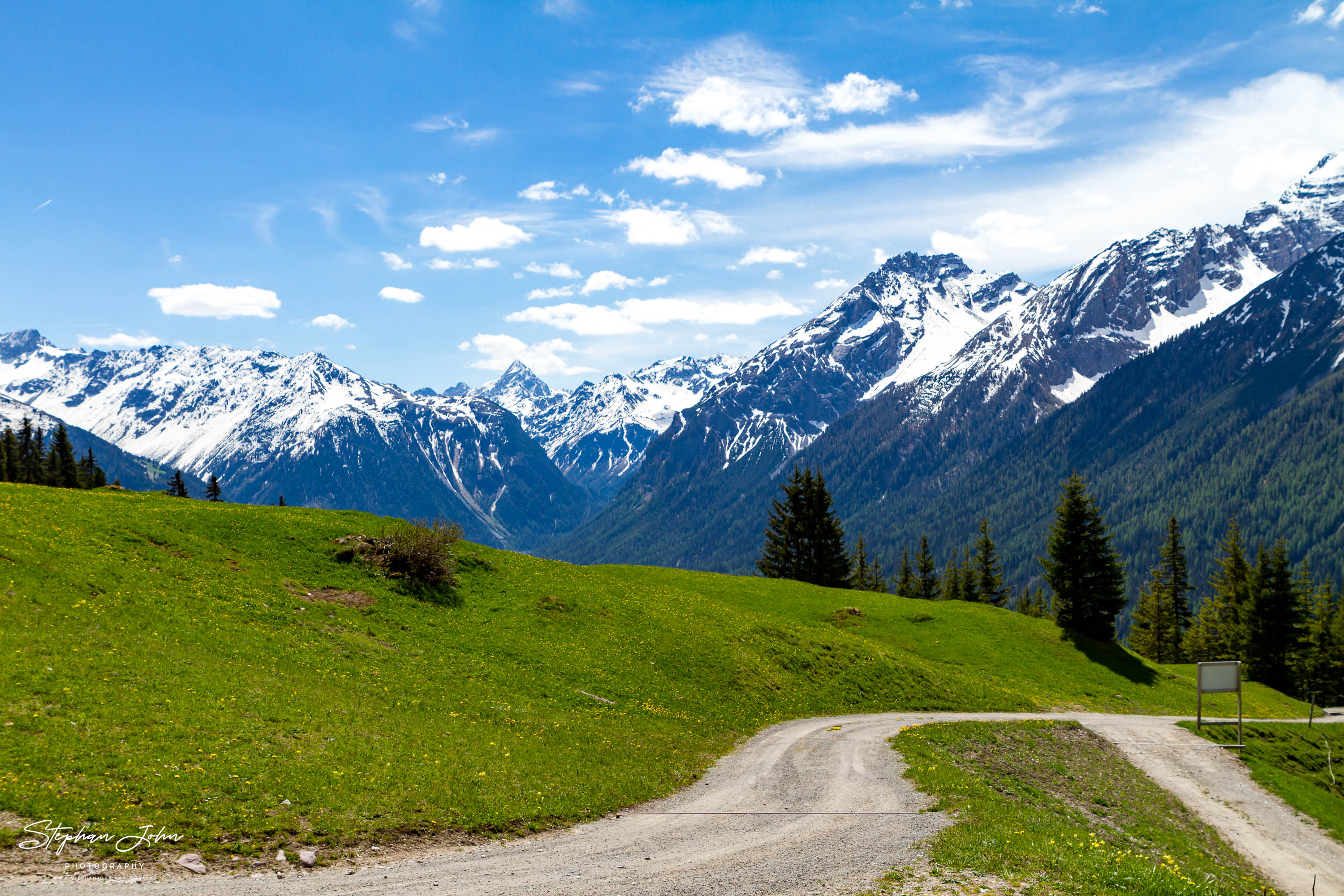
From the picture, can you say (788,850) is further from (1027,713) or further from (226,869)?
(1027,713)

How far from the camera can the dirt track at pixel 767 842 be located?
55.1 feet

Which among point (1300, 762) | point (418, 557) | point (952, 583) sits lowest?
point (1300, 762)

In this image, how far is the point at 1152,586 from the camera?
106 metres

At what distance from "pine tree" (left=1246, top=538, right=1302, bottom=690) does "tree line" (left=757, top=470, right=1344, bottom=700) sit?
0.10m

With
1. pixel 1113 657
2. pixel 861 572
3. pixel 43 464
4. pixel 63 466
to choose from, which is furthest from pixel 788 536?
pixel 43 464

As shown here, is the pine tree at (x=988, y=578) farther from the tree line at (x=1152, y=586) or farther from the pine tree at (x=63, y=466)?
the pine tree at (x=63, y=466)

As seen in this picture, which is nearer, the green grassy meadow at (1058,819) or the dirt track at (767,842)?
the dirt track at (767,842)

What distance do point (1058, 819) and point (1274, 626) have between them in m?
78.3

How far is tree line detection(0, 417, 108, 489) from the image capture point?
139250mm

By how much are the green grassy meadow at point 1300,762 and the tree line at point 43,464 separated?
168 meters

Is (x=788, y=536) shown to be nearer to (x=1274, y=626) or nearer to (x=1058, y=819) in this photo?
(x=1274, y=626)

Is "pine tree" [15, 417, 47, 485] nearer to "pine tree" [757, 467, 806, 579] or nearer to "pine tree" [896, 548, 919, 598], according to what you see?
"pine tree" [757, 467, 806, 579]

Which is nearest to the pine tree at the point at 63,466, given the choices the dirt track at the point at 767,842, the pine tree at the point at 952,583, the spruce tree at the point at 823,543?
the spruce tree at the point at 823,543

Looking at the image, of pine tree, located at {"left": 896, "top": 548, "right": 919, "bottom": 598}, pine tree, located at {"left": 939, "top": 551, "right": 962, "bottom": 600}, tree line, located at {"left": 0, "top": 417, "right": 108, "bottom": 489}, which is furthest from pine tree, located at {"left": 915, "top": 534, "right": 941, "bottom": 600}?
tree line, located at {"left": 0, "top": 417, "right": 108, "bottom": 489}
